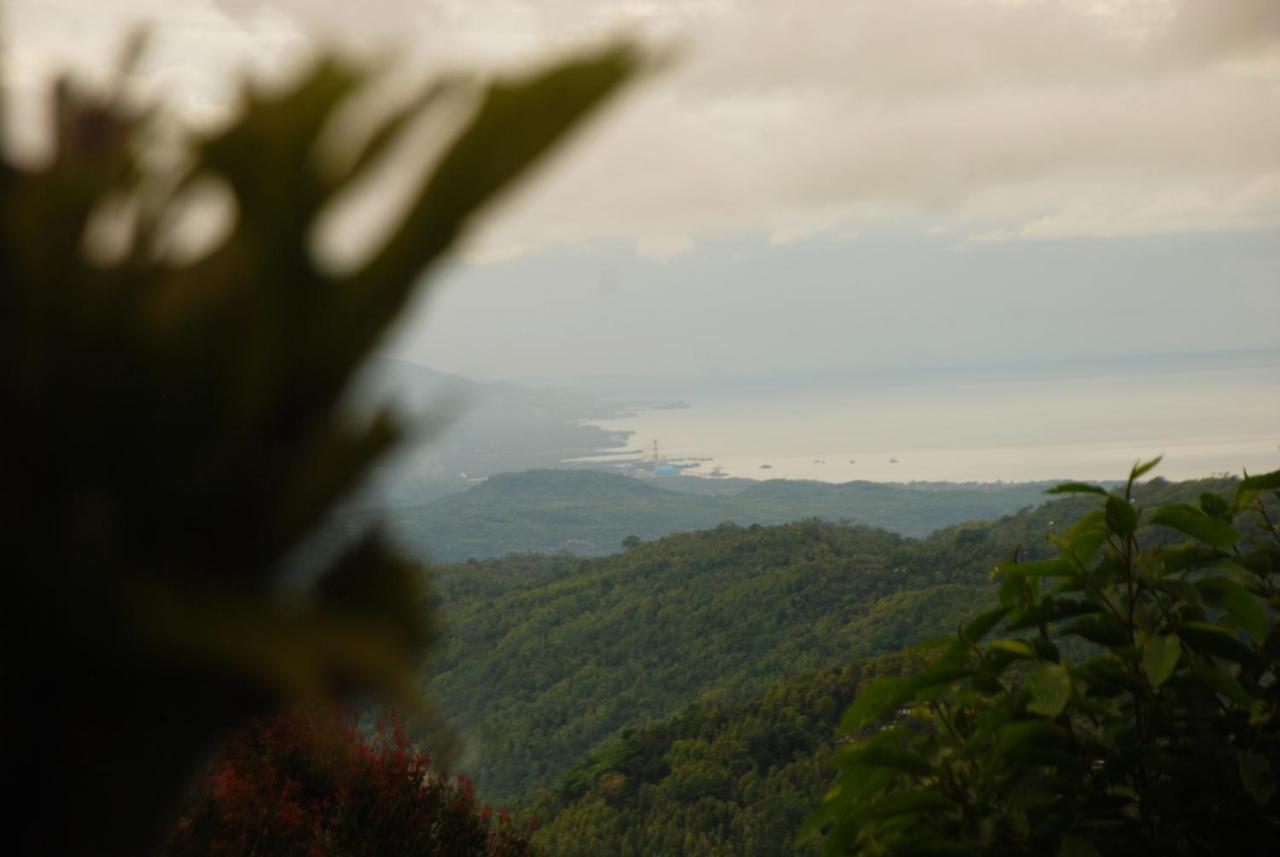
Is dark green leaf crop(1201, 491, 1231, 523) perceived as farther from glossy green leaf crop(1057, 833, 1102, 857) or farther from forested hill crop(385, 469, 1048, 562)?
forested hill crop(385, 469, 1048, 562)

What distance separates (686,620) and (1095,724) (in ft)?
104

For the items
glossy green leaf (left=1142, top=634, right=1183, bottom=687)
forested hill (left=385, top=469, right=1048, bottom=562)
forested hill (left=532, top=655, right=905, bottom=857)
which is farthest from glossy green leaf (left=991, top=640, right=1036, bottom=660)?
forested hill (left=385, top=469, right=1048, bottom=562)

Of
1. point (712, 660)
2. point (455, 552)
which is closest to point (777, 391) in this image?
point (455, 552)

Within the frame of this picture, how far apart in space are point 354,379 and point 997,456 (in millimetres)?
61975

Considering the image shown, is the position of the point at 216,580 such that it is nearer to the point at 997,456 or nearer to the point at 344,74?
the point at 344,74

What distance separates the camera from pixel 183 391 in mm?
534

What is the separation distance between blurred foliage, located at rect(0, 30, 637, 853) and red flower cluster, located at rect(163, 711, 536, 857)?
8.21 feet

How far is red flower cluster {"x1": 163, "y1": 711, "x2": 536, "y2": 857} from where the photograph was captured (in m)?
3.12

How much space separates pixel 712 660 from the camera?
30.2 m

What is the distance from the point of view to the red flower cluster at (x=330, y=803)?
3.12 meters

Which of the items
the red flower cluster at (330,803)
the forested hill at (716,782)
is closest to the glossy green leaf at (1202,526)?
the red flower cluster at (330,803)

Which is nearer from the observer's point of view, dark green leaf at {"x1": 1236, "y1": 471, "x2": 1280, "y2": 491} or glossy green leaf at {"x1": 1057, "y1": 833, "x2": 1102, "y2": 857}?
glossy green leaf at {"x1": 1057, "y1": 833, "x2": 1102, "y2": 857}

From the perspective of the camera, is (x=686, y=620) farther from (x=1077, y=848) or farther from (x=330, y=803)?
(x=1077, y=848)

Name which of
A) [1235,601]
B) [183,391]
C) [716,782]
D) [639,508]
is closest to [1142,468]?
[1235,601]
